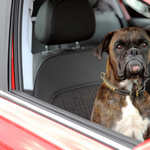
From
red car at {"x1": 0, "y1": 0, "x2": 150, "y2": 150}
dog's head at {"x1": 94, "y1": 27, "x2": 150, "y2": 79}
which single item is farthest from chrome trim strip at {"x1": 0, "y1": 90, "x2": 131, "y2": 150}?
dog's head at {"x1": 94, "y1": 27, "x2": 150, "y2": 79}

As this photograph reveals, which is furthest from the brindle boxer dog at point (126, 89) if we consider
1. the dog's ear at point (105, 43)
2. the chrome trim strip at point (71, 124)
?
the chrome trim strip at point (71, 124)

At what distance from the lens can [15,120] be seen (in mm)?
1161

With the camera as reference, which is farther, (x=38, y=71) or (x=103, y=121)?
(x=38, y=71)

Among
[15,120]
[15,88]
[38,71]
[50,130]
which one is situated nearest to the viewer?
[50,130]

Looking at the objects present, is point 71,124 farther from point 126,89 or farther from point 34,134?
point 126,89

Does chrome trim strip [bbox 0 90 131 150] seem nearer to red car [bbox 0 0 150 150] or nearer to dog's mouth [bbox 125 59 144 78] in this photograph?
red car [bbox 0 0 150 150]

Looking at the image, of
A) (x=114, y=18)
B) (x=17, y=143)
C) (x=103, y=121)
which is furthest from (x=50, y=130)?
(x=114, y=18)

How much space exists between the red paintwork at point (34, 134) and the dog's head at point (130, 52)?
94cm

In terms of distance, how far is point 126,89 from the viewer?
6.59 ft

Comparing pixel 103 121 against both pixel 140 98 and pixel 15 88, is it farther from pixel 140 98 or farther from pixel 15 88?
pixel 15 88

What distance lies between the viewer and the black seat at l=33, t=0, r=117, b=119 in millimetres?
2141

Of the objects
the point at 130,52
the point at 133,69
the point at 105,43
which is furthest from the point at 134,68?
the point at 105,43

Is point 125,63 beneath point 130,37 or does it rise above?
beneath

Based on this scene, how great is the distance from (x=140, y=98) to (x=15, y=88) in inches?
37.5
